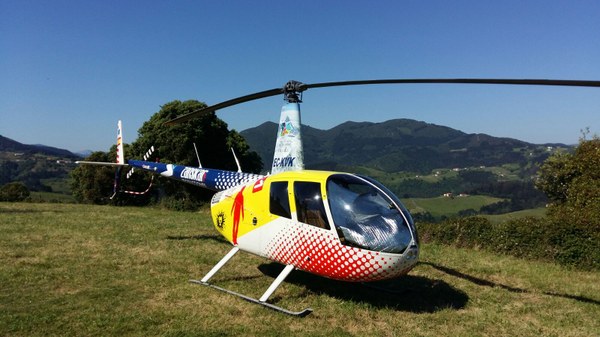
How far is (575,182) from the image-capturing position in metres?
16.8

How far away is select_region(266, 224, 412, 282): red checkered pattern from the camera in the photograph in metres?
6.36

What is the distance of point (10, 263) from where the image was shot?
382 inches

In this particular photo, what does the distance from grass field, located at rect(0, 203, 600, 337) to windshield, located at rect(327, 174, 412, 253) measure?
139cm

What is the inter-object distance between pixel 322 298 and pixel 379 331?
169 cm

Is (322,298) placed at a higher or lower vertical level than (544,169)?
lower

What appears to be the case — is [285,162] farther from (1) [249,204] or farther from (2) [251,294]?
(2) [251,294]

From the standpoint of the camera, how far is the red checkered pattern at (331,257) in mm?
6355

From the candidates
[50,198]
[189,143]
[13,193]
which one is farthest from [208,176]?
[50,198]

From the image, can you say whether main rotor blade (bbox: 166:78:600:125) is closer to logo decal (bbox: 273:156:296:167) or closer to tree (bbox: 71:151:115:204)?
logo decal (bbox: 273:156:296:167)

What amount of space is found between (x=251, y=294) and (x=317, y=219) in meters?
2.39

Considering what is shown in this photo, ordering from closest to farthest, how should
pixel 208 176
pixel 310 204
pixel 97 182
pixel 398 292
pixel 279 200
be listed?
1. pixel 310 204
2. pixel 279 200
3. pixel 398 292
4. pixel 208 176
5. pixel 97 182

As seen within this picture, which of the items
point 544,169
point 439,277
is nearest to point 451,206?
point 544,169

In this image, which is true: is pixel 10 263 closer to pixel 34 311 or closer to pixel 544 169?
pixel 34 311

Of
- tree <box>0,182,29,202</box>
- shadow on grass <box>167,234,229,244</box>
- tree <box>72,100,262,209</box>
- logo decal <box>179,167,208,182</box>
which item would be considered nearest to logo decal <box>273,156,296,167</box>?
logo decal <box>179,167,208,182</box>
